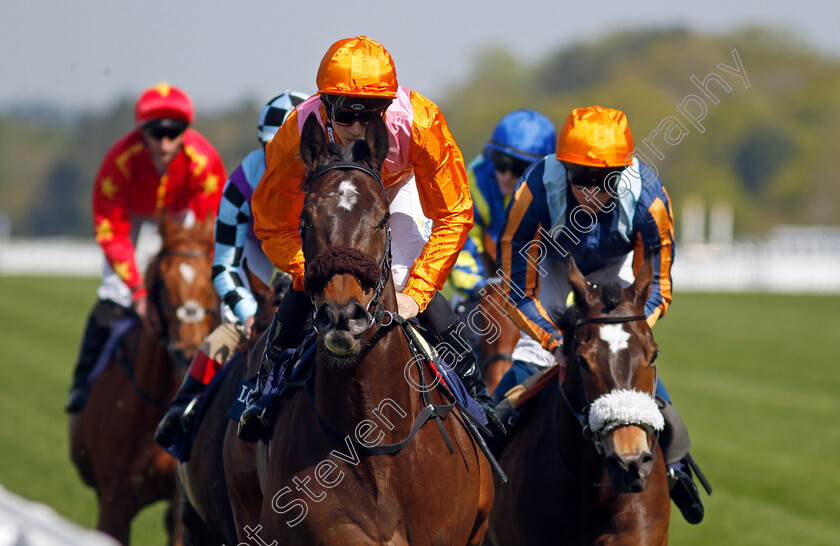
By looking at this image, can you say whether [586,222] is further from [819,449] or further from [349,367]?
[819,449]

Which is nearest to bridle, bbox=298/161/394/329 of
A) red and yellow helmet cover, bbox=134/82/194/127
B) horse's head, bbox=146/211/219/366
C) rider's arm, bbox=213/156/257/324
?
rider's arm, bbox=213/156/257/324

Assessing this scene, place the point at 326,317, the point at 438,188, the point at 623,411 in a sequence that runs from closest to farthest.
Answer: the point at 326,317, the point at 623,411, the point at 438,188

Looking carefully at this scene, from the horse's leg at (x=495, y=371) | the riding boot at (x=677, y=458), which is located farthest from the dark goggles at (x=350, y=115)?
the horse's leg at (x=495, y=371)

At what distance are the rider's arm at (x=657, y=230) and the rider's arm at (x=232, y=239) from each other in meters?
1.90

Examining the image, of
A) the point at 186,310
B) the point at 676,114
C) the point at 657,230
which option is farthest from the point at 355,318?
the point at 676,114

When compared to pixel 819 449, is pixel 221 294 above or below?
above

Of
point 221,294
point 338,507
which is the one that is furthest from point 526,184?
point 338,507

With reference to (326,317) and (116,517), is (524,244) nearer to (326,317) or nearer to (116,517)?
(326,317)

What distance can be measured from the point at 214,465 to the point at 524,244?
1.73 meters

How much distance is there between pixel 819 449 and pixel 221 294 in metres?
7.79

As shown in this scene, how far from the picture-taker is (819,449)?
35.2ft

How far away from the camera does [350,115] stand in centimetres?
359

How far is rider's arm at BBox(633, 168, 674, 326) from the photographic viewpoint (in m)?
4.61

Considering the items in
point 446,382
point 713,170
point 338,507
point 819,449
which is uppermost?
point 713,170
